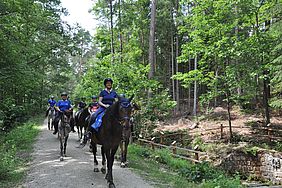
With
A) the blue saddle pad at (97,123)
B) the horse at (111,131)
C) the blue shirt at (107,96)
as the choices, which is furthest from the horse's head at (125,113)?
the blue shirt at (107,96)

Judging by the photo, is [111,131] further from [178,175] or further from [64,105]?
[64,105]

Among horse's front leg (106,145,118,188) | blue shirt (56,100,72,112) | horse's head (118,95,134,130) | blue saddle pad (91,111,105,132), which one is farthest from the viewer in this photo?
blue shirt (56,100,72,112)

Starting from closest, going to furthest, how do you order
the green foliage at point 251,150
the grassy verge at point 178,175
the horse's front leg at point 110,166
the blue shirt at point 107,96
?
the horse's front leg at point 110,166 → the blue shirt at point 107,96 → the grassy verge at point 178,175 → the green foliage at point 251,150

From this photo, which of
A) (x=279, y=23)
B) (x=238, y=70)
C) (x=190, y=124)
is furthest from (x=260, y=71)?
(x=190, y=124)

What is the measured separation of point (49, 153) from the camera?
36.9ft

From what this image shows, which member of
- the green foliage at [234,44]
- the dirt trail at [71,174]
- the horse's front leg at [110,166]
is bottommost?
the dirt trail at [71,174]

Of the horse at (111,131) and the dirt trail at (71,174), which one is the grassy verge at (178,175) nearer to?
the dirt trail at (71,174)

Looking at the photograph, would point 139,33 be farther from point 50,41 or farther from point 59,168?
→ point 59,168

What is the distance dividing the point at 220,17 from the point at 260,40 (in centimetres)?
278

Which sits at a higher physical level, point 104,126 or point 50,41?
point 50,41

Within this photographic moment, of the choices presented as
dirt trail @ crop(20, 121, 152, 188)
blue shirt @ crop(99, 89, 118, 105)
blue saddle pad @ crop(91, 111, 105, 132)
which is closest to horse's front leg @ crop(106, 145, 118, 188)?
dirt trail @ crop(20, 121, 152, 188)

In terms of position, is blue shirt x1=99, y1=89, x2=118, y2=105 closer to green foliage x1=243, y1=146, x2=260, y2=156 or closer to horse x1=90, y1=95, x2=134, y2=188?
horse x1=90, y1=95, x2=134, y2=188

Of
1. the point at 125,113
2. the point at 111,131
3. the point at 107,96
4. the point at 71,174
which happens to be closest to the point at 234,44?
the point at 107,96

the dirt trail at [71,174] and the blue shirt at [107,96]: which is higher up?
the blue shirt at [107,96]
